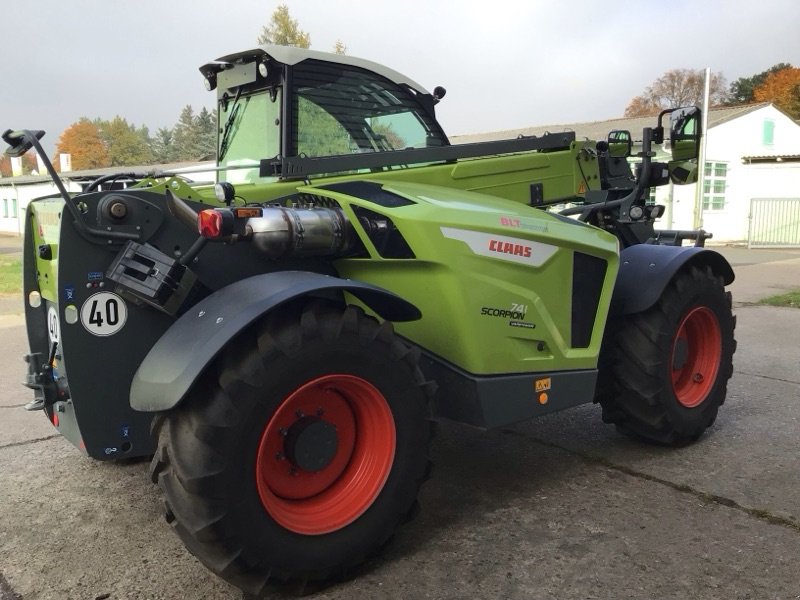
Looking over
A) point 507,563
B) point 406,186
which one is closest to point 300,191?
point 406,186

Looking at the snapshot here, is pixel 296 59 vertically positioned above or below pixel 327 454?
above

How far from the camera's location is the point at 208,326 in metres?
2.77

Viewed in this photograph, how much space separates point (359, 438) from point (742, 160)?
26.0 m

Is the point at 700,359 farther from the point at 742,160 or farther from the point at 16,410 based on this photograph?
the point at 742,160

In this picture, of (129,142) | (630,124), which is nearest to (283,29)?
(630,124)

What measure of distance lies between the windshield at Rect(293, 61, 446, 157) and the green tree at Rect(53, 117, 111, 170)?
7731 cm

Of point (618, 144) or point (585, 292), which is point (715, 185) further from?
point (585, 292)

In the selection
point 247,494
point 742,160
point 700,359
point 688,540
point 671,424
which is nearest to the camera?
point 247,494

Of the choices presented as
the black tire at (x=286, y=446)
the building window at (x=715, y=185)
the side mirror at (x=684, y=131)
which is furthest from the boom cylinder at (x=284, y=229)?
the building window at (x=715, y=185)

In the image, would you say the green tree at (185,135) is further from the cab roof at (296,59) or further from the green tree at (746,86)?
the cab roof at (296,59)

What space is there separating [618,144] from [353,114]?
2.16m

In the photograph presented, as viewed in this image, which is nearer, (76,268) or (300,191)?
(76,268)

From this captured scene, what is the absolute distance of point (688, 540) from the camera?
328 centimetres

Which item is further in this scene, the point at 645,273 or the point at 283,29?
the point at 283,29
